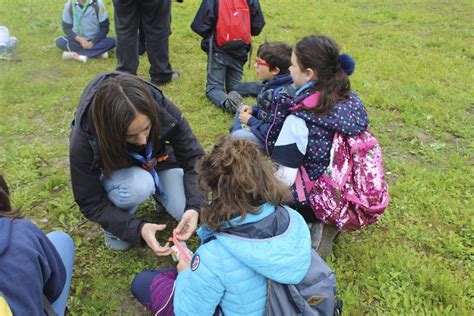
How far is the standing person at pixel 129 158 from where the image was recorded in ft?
7.37

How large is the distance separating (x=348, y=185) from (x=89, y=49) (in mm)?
5023

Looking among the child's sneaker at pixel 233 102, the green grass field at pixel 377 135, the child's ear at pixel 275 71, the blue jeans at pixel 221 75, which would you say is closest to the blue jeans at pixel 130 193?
the green grass field at pixel 377 135

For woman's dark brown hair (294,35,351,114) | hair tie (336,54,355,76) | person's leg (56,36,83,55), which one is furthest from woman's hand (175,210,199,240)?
person's leg (56,36,83,55)

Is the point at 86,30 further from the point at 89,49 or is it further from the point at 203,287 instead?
the point at 203,287

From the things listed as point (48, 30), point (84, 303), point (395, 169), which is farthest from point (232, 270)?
point (48, 30)

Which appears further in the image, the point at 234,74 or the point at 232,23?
the point at 234,74

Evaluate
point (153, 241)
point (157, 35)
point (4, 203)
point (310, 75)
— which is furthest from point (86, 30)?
point (4, 203)

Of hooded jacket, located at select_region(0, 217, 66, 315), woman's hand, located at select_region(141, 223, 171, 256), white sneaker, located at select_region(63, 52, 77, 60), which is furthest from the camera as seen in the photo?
white sneaker, located at select_region(63, 52, 77, 60)

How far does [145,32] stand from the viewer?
538 cm

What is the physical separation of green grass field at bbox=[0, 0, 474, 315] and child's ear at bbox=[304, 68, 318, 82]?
117 cm

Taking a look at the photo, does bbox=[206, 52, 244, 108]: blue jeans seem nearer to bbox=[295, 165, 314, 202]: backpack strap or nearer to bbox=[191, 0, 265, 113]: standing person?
bbox=[191, 0, 265, 113]: standing person

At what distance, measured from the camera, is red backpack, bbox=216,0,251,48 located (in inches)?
190

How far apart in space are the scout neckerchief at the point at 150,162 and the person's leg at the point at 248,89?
249 cm

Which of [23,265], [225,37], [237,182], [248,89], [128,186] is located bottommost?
[248,89]
